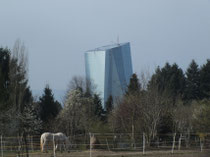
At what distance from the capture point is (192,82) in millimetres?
60281

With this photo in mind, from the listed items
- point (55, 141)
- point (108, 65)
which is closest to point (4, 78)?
point (55, 141)

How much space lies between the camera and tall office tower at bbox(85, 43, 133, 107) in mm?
99512

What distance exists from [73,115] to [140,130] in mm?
11810

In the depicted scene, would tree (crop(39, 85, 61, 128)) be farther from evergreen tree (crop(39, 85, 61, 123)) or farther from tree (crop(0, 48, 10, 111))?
tree (crop(0, 48, 10, 111))

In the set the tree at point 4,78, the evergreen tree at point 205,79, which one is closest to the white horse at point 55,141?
the tree at point 4,78

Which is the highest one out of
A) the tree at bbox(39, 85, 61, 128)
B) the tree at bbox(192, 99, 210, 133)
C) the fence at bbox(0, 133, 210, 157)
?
the tree at bbox(39, 85, 61, 128)

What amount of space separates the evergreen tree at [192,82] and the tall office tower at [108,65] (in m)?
35.3

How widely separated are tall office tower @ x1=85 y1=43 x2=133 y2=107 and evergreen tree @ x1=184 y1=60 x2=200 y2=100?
116ft

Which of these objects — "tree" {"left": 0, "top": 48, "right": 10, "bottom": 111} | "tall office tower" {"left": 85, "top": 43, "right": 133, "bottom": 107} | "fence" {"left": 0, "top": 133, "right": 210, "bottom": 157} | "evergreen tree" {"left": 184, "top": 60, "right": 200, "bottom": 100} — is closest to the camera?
"fence" {"left": 0, "top": 133, "right": 210, "bottom": 157}

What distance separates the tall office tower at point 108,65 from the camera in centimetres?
9951

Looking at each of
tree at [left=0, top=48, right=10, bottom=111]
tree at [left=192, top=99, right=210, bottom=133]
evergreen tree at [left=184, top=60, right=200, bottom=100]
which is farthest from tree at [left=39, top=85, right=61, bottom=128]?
evergreen tree at [left=184, top=60, right=200, bottom=100]

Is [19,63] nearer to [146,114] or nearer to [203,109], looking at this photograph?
[146,114]

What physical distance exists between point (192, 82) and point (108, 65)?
141 ft

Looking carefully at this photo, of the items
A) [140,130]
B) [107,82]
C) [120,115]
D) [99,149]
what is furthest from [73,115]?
[107,82]
